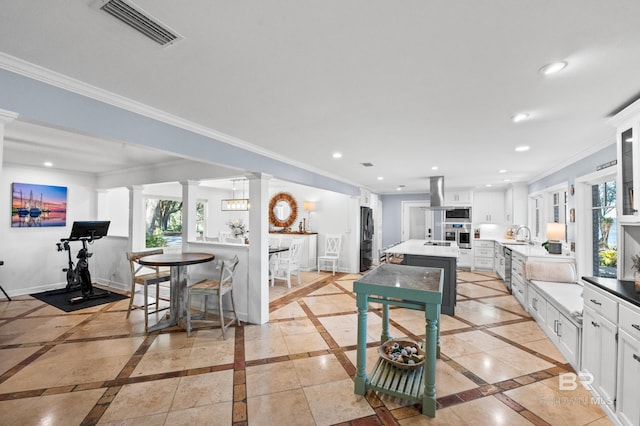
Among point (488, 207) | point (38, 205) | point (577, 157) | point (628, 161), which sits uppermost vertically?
point (577, 157)

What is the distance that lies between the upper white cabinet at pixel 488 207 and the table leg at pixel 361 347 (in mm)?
6921

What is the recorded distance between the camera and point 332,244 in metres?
7.47

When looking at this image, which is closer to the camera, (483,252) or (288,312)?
(288,312)

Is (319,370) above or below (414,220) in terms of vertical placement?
below

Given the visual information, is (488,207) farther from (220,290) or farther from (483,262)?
(220,290)

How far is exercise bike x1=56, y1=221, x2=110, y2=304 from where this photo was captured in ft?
15.8

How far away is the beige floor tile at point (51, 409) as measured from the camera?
1973mm

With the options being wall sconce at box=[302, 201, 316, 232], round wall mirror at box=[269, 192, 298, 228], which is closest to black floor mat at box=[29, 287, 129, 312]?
round wall mirror at box=[269, 192, 298, 228]

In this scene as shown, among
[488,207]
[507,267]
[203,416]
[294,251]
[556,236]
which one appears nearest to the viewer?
[203,416]

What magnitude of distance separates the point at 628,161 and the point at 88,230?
7134 mm

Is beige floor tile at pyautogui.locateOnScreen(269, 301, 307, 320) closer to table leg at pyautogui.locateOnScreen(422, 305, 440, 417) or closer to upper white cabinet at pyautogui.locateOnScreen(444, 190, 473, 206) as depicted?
table leg at pyautogui.locateOnScreen(422, 305, 440, 417)

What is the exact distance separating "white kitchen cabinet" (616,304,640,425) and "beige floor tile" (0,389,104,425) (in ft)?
11.7

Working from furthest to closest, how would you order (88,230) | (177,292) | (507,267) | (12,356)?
(507,267) → (88,230) → (177,292) → (12,356)

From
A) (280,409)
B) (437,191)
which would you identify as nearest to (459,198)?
(437,191)
